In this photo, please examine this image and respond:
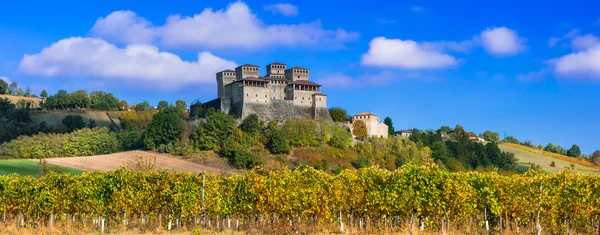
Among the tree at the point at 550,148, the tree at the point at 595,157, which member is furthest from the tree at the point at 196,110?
the tree at the point at 550,148

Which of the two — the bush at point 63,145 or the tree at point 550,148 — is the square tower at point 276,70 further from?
the tree at point 550,148

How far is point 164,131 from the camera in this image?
87875 millimetres

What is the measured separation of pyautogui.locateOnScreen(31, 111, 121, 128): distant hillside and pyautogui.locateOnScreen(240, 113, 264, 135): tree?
1807 inches

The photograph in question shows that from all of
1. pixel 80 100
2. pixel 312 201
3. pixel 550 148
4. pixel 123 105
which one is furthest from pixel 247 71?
pixel 550 148

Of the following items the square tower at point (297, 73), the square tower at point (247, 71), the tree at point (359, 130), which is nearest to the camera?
the tree at point (359, 130)

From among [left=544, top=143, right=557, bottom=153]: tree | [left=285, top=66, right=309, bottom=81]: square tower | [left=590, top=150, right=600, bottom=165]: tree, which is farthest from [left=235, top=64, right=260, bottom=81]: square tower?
[left=544, top=143, right=557, bottom=153]: tree

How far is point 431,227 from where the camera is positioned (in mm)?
29625

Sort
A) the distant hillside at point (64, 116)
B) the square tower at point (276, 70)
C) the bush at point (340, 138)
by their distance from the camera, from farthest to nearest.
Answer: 1. the distant hillside at point (64, 116)
2. the square tower at point (276, 70)
3. the bush at point (340, 138)

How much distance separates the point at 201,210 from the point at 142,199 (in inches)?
114

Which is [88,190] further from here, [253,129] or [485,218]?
[253,129]

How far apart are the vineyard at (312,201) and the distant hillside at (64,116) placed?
93.8m

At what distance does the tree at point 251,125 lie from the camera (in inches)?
3468

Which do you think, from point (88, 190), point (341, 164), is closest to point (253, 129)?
point (341, 164)

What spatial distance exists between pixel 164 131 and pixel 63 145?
47.2 ft
